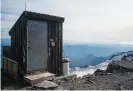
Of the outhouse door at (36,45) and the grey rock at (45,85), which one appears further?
the outhouse door at (36,45)

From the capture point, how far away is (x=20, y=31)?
23.0ft

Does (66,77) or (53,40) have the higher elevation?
(53,40)

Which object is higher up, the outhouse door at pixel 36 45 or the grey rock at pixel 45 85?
the outhouse door at pixel 36 45

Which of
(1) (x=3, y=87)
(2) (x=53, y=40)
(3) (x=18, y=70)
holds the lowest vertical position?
(1) (x=3, y=87)

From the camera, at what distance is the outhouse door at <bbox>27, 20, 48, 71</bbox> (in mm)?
6758

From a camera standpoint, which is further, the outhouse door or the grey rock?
the outhouse door

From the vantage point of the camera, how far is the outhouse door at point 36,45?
6.76 meters

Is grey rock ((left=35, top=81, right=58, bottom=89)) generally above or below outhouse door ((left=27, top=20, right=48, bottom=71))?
below

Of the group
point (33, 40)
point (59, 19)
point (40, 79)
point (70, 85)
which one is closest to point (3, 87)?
point (40, 79)

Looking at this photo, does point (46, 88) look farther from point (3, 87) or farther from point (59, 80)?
point (3, 87)

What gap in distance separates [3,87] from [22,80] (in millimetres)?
787

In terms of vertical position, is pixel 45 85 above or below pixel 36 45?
below

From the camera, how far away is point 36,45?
6922 mm

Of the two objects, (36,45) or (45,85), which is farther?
(36,45)
